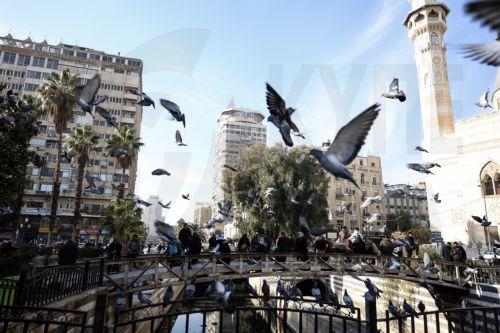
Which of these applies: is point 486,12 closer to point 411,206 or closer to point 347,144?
point 347,144

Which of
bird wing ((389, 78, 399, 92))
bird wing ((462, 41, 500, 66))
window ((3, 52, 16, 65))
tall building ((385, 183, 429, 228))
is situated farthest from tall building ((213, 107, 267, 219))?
bird wing ((462, 41, 500, 66))

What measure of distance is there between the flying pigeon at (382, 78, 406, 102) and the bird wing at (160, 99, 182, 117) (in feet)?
16.3

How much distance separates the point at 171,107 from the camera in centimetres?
796

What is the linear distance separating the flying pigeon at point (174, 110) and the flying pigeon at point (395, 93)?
493 centimetres

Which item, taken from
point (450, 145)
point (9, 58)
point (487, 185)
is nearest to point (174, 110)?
point (487, 185)

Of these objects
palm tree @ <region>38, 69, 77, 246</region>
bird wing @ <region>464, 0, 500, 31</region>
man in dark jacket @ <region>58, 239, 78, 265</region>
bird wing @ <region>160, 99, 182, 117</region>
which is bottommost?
man in dark jacket @ <region>58, 239, 78, 265</region>

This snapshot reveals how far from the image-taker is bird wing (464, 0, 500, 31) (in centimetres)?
154

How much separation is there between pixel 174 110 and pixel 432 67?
43705mm

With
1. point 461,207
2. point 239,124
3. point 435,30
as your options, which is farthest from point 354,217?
point 239,124

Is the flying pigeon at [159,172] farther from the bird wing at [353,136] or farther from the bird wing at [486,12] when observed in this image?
the bird wing at [486,12]

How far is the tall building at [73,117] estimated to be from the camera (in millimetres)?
48344

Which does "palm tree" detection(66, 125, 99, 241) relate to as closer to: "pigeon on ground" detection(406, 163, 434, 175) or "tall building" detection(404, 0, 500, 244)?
"pigeon on ground" detection(406, 163, 434, 175)

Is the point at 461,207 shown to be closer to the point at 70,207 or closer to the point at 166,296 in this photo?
the point at 166,296

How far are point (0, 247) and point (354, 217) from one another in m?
61.6
